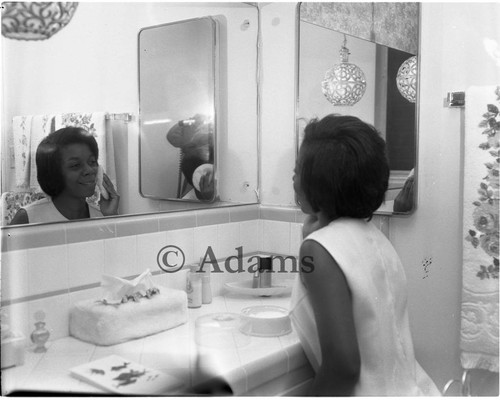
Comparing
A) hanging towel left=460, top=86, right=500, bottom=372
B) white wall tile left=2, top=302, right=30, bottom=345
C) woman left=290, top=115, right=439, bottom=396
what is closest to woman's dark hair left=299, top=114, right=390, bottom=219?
woman left=290, top=115, right=439, bottom=396

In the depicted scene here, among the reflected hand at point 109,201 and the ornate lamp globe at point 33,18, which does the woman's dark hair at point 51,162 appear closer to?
the reflected hand at point 109,201

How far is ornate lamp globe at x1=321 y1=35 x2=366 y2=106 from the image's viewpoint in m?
1.08

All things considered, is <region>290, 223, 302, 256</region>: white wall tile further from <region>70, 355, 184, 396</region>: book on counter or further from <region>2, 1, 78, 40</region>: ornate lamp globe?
<region>2, 1, 78, 40</region>: ornate lamp globe

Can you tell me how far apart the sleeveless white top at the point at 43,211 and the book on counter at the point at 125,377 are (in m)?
0.32

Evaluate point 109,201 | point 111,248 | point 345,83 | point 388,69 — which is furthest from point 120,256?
point 388,69

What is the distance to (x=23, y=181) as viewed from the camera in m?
1.03

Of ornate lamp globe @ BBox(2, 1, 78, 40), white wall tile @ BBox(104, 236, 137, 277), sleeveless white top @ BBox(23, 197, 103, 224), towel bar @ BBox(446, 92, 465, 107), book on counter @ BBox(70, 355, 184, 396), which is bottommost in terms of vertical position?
book on counter @ BBox(70, 355, 184, 396)

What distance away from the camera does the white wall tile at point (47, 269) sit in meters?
1.03

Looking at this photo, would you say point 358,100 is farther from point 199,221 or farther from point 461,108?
point 199,221

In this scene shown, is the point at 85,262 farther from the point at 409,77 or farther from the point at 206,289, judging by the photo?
the point at 409,77

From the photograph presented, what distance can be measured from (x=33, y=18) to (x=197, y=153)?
1.68 ft

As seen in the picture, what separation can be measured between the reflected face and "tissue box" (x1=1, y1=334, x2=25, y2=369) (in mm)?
316

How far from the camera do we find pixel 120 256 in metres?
1.13

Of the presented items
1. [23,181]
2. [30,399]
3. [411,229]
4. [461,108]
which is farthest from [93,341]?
[461,108]
